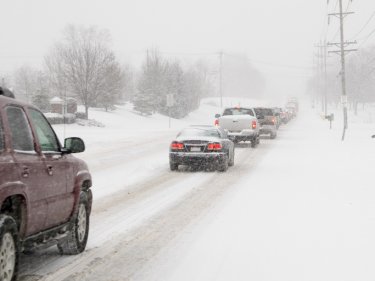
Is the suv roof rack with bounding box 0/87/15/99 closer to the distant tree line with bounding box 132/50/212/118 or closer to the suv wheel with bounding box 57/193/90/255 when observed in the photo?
the suv wheel with bounding box 57/193/90/255

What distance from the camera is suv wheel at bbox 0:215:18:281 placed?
4648 millimetres

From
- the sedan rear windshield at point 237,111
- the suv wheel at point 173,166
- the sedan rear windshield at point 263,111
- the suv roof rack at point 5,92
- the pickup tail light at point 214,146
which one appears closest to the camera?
the suv roof rack at point 5,92

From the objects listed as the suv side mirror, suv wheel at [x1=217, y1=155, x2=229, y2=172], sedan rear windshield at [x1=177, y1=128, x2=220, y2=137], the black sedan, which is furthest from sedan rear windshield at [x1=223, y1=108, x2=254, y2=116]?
the suv side mirror

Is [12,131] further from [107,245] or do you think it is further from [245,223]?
[245,223]

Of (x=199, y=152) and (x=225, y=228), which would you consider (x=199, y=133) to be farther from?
(x=225, y=228)

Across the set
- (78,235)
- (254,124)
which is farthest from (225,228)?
(254,124)

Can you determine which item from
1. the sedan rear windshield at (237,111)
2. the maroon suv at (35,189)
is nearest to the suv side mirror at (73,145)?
the maroon suv at (35,189)

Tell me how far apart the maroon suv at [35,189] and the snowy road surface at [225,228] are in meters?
0.46

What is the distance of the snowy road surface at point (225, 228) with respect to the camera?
627 centimetres

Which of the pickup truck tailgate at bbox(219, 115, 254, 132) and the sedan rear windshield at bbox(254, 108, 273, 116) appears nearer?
the pickup truck tailgate at bbox(219, 115, 254, 132)

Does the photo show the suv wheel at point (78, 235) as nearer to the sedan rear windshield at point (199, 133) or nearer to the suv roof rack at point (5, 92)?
the suv roof rack at point (5, 92)

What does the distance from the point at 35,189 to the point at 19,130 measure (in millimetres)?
576

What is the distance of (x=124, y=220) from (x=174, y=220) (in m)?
0.83

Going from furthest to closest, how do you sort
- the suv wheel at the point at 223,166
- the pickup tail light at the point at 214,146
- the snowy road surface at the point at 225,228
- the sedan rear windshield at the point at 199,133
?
the sedan rear windshield at the point at 199,133 → the pickup tail light at the point at 214,146 → the suv wheel at the point at 223,166 → the snowy road surface at the point at 225,228
